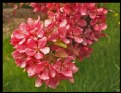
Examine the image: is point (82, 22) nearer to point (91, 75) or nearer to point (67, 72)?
point (67, 72)

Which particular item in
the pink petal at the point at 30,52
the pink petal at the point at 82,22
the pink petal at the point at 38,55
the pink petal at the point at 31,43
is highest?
the pink petal at the point at 82,22

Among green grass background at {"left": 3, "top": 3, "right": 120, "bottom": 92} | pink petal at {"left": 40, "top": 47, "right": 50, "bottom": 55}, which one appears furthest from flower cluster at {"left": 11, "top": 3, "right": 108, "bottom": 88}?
green grass background at {"left": 3, "top": 3, "right": 120, "bottom": 92}

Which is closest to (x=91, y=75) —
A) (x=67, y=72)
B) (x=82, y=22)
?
(x=82, y=22)

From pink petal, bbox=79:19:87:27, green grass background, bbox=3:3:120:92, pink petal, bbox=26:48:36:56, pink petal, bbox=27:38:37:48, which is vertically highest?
pink petal, bbox=79:19:87:27

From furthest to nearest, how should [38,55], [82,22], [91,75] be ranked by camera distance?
[91,75] → [82,22] → [38,55]

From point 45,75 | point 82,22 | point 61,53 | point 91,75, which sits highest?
point 82,22

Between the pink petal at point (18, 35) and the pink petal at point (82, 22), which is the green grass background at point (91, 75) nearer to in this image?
the pink petal at point (82, 22)

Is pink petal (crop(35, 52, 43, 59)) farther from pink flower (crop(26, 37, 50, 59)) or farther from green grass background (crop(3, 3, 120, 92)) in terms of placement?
green grass background (crop(3, 3, 120, 92))

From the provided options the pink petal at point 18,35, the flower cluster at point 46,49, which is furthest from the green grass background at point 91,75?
the pink petal at point 18,35

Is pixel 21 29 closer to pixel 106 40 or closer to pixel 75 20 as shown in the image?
pixel 75 20
